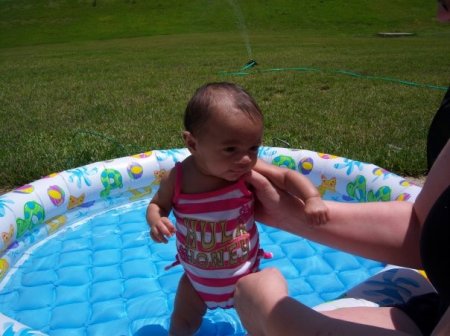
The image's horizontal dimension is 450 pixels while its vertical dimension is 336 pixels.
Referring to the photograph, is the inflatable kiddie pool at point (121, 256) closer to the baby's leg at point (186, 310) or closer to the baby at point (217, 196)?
the baby's leg at point (186, 310)

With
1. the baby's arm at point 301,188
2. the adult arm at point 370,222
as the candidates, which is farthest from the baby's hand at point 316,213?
the adult arm at point 370,222

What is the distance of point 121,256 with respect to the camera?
287 cm

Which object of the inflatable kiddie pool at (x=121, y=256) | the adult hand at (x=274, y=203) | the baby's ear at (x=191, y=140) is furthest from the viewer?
the inflatable kiddie pool at (x=121, y=256)

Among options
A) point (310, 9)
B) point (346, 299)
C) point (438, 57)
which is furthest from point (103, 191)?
point (310, 9)

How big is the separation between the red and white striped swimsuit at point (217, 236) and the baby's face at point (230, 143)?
0.41ft

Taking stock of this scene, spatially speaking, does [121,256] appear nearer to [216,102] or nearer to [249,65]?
[216,102]

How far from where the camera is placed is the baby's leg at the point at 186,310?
2002 millimetres

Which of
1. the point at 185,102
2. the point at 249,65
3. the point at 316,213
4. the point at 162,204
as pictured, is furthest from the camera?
the point at 249,65

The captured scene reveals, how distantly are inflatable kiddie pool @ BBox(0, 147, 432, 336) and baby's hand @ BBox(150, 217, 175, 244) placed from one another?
27.4 inches

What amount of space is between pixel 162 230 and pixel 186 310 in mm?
514

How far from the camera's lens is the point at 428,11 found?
2506 centimetres

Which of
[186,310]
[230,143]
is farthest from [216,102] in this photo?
[186,310]

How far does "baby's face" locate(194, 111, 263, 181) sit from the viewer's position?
64.7 inches

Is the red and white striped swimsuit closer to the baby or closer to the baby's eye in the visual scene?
the baby
